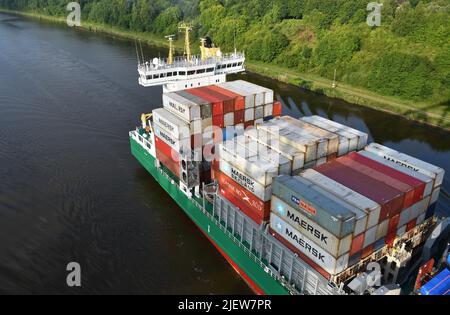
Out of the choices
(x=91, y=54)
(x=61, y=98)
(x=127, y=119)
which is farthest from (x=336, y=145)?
(x=91, y=54)

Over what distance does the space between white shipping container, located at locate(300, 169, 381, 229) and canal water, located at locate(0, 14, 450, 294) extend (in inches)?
339

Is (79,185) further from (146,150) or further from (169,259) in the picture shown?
(169,259)

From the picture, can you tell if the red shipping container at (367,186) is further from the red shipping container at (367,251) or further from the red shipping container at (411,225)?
the red shipping container at (411,225)

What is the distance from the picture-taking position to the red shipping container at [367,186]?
17.4 m

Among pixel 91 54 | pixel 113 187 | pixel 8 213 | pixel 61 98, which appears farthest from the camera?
pixel 91 54

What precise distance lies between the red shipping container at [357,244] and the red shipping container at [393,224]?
2.14 meters

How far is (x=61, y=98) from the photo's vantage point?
→ 168ft

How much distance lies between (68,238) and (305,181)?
17.1 m

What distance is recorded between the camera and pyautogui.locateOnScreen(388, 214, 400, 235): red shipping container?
716 inches

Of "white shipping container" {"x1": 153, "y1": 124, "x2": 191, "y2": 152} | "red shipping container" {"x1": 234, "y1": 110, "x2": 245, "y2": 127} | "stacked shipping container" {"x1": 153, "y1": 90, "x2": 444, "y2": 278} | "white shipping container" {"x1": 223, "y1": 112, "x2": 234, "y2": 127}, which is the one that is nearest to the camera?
"stacked shipping container" {"x1": 153, "y1": 90, "x2": 444, "y2": 278}

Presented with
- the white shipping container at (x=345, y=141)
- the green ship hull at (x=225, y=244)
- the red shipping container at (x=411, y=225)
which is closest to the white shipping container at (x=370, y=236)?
the red shipping container at (x=411, y=225)

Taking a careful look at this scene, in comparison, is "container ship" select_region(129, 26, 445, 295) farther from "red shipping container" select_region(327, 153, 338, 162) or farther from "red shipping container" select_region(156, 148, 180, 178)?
"red shipping container" select_region(156, 148, 180, 178)

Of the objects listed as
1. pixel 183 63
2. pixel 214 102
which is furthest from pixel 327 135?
pixel 183 63

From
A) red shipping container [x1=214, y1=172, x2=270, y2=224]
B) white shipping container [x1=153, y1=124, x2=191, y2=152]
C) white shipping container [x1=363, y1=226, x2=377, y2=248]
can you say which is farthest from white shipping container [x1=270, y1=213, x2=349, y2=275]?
white shipping container [x1=153, y1=124, x2=191, y2=152]
